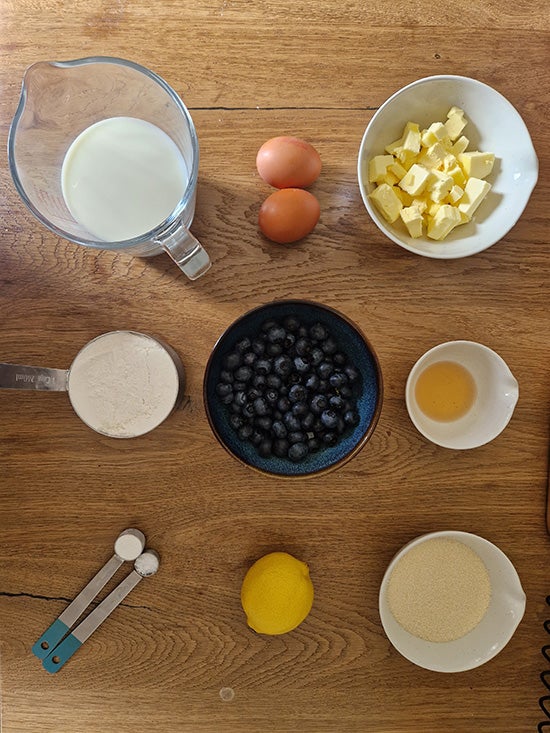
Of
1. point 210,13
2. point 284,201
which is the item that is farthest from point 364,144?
point 210,13

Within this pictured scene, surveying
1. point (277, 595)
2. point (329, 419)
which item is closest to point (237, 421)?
point (329, 419)

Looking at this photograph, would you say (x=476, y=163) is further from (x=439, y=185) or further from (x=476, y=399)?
(x=476, y=399)

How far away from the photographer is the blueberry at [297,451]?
99 cm

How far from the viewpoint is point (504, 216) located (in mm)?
1007

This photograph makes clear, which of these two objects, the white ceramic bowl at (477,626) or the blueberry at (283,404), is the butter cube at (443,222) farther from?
the white ceramic bowl at (477,626)

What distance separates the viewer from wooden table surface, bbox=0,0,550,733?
1054 mm

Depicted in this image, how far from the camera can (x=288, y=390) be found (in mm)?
1012

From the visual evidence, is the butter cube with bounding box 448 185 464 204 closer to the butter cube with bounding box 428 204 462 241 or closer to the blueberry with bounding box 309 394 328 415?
the butter cube with bounding box 428 204 462 241

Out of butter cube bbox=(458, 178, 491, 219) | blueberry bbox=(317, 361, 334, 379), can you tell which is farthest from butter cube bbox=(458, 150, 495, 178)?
blueberry bbox=(317, 361, 334, 379)

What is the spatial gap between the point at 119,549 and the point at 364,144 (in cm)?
76

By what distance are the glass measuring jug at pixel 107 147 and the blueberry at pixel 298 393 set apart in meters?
0.23

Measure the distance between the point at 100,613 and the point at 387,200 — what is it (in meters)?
0.82

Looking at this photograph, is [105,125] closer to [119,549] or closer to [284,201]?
[284,201]

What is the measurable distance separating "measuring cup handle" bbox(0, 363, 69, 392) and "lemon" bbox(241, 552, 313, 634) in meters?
0.43
